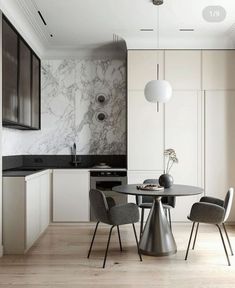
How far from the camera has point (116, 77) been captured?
19.8 feet

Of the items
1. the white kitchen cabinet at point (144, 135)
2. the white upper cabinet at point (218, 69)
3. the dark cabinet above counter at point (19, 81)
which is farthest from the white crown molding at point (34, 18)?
the white upper cabinet at point (218, 69)

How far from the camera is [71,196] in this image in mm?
5449

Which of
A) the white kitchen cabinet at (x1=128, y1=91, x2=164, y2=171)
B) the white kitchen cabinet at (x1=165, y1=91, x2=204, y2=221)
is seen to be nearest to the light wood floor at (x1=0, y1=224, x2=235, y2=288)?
the white kitchen cabinet at (x1=165, y1=91, x2=204, y2=221)

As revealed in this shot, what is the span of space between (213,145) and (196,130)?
1.10ft

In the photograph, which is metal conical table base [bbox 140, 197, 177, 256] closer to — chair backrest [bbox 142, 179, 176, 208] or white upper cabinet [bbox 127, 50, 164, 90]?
chair backrest [bbox 142, 179, 176, 208]


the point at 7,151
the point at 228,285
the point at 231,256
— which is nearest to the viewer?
the point at 228,285

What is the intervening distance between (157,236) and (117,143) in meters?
2.43

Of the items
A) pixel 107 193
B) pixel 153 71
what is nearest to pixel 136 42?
pixel 153 71

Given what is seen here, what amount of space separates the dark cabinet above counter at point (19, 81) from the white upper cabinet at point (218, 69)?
8.24ft

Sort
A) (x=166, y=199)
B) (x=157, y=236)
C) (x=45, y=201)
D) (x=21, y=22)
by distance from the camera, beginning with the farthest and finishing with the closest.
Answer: (x=45, y=201)
(x=166, y=199)
(x=21, y=22)
(x=157, y=236)

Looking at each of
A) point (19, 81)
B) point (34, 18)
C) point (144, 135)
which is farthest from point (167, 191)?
point (34, 18)

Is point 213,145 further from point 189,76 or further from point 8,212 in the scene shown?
point 8,212

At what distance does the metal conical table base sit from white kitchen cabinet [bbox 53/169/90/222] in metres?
1.73

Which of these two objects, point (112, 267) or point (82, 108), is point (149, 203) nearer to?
point (112, 267)
